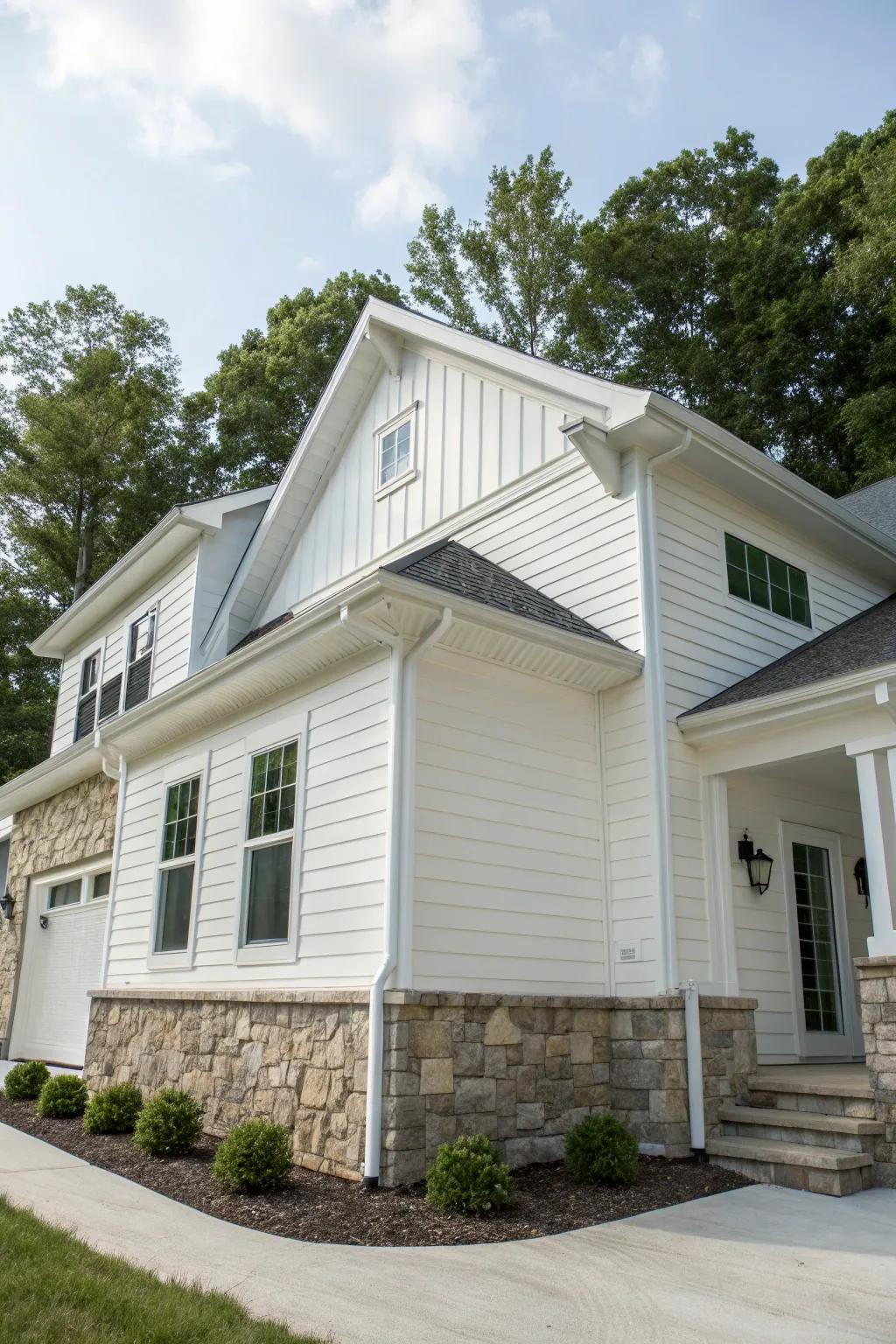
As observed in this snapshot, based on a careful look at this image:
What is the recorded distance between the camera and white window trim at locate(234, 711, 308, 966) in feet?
24.6

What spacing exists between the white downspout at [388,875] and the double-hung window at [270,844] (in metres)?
1.28

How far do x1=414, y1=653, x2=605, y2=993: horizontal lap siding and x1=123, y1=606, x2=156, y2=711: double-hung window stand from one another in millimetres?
6687

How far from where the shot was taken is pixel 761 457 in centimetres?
910

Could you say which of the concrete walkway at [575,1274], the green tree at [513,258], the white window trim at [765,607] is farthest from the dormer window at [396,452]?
the green tree at [513,258]

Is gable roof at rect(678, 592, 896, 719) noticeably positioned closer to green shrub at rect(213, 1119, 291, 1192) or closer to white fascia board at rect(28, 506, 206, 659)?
green shrub at rect(213, 1119, 291, 1192)

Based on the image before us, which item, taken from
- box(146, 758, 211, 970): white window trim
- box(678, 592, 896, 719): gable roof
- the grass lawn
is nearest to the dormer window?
box(146, 758, 211, 970): white window trim

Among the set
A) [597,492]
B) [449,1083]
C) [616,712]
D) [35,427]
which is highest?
[35,427]

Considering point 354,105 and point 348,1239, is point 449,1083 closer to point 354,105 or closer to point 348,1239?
point 348,1239

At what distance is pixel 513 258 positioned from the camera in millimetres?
24266

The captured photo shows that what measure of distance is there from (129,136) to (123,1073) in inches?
318

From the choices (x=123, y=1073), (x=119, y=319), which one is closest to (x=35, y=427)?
(x=119, y=319)

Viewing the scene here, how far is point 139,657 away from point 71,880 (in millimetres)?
2948

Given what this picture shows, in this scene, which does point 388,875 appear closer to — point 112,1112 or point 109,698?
point 112,1112

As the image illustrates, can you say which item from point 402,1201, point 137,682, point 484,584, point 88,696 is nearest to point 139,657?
point 137,682
